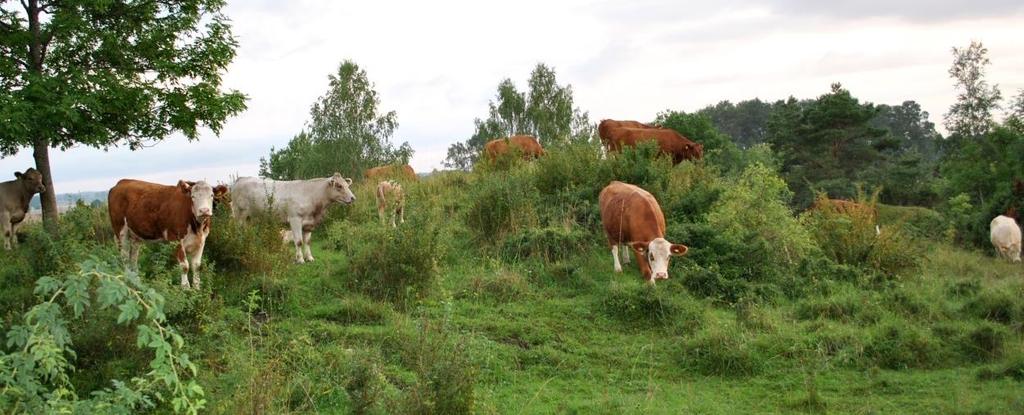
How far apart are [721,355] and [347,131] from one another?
1312 inches

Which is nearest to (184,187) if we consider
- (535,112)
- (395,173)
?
(395,173)

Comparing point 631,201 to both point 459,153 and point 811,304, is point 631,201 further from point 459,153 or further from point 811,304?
point 459,153

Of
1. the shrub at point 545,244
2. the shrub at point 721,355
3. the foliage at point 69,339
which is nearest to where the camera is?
the foliage at point 69,339

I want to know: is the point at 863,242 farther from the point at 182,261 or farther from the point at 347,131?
the point at 347,131

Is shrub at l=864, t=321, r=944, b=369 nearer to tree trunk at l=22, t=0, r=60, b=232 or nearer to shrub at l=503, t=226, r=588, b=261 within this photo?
shrub at l=503, t=226, r=588, b=261

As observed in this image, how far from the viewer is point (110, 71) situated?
14.6m

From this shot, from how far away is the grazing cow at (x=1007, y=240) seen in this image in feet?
81.1

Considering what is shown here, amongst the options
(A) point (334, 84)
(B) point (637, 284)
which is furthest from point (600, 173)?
(A) point (334, 84)

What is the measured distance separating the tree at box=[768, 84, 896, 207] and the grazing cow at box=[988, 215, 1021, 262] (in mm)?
25165

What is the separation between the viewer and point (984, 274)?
16266 mm

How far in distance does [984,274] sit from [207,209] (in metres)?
15.0

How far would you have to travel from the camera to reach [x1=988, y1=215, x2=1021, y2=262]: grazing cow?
2473cm

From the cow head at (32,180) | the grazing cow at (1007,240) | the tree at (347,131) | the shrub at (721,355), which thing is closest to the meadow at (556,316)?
the shrub at (721,355)

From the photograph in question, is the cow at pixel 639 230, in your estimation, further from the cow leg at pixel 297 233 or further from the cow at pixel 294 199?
the cow leg at pixel 297 233
